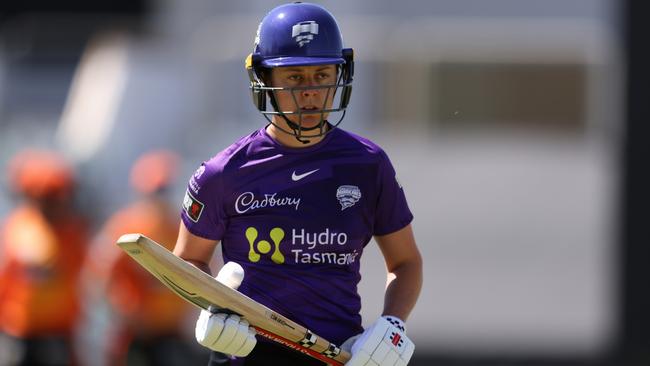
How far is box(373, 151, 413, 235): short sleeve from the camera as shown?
3748 millimetres

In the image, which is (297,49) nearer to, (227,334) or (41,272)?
(227,334)

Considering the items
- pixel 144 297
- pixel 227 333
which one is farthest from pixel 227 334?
pixel 144 297

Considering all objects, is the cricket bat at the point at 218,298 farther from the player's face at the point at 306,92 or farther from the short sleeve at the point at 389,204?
the player's face at the point at 306,92

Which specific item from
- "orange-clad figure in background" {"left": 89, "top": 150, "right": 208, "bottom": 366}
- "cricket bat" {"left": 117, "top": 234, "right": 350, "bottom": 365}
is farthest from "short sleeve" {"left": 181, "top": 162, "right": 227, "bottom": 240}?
"orange-clad figure in background" {"left": 89, "top": 150, "right": 208, "bottom": 366}

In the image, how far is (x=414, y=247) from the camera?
12.7ft

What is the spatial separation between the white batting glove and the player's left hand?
264 mm

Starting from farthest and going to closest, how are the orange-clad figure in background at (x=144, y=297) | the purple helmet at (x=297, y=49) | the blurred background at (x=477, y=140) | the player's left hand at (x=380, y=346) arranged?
the blurred background at (x=477, y=140), the orange-clad figure in background at (x=144, y=297), the purple helmet at (x=297, y=49), the player's left hand at (x=380, y=346)

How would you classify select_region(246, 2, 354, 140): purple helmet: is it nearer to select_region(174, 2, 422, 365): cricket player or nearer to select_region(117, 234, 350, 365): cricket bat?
select_region(174, 2, 422, 365): cricket player

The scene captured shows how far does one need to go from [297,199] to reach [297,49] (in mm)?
374

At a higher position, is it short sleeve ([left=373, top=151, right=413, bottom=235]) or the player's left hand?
short sleeve ([left=373, top=151, right=413, bottom=235])

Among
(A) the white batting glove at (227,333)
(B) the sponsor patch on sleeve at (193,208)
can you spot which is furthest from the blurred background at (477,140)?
(A) the white batting glove at (227,333)

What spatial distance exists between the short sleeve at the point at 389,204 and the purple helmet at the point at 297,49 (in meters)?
0.19

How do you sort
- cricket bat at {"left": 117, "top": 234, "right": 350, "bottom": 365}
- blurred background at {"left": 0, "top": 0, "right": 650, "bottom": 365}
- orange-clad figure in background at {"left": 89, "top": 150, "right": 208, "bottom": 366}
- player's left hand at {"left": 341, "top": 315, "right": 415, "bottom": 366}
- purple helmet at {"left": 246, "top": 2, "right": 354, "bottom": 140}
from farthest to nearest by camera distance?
blurred background at {"left": 0, "top": 0, "right": 650, "bottom": 365} → orange-clad figure in background at {"left": 89, "top": 150, "right": 208, "bottom": 366} → purple helmet at {"left": 246, "top": 2, "right": 354, "bottom": 140} → player's left hand at {"left": 341, "top": 315, "right": 415, "bottom": 366} → cricket bat at {"left": 117, "top": 234, "right": 350, "bottom": 365}

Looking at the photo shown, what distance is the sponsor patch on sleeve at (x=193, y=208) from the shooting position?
3676mm
